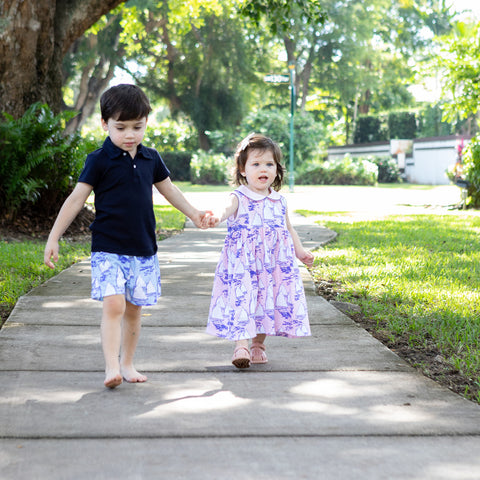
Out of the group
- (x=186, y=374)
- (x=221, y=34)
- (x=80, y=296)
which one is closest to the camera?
(x=186, y=374)

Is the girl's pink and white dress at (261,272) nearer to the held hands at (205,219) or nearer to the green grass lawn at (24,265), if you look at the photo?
the held hands at (205,219)

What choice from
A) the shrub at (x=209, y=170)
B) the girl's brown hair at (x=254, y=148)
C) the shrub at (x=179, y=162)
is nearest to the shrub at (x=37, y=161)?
the girl's brown hair at (x=254, y=148)

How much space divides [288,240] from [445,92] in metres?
14.7

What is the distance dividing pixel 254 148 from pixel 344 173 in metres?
29.6

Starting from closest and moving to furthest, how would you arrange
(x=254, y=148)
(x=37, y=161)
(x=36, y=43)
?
(x=254, y=148)
(x=37, y=161)
(x=36, y=43)

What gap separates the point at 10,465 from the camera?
2.65 metres

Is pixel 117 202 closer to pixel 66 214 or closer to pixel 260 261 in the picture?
pixel 66 214

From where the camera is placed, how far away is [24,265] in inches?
287

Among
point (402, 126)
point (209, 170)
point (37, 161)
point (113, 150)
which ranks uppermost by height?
point (402, 126)

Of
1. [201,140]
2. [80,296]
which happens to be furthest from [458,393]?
[201,140]

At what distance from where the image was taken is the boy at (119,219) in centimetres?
365

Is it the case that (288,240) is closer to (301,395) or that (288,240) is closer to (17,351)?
Result: (301,395)

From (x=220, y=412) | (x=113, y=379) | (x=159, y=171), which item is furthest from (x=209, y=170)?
(x=220, y=412)

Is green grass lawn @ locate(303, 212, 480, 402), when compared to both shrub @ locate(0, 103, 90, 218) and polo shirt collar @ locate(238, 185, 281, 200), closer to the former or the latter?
polo shirt collar @ locate(238, 185, 281, 200)
